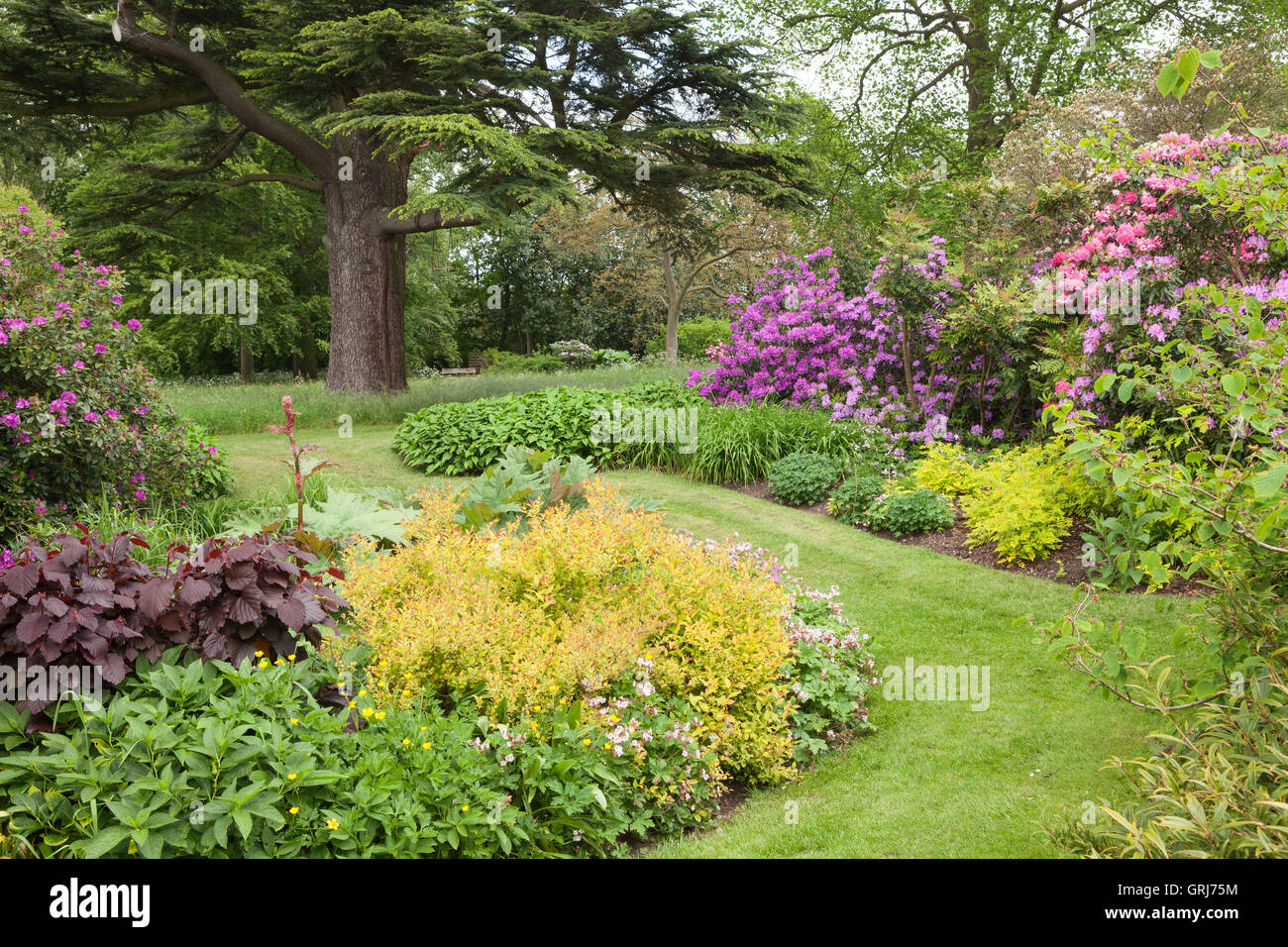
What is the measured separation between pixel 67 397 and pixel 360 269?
8362 millimetres

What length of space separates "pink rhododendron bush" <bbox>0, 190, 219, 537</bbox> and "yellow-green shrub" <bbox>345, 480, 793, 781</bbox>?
3003mm

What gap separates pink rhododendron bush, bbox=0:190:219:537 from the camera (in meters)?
6.12

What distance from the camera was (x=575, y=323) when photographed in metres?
30.3

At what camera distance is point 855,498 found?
27.3 ft

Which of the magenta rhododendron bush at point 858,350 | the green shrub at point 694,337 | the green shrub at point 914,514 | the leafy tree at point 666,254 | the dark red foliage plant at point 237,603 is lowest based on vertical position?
the green shrub at point 914,514

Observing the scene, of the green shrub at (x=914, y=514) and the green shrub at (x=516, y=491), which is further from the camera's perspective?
the green shrub at (x=914, y=514)

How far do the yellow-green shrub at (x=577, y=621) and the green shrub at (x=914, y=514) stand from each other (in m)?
3.44

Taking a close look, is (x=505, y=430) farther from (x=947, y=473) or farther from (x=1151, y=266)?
(x=1151, y=266)

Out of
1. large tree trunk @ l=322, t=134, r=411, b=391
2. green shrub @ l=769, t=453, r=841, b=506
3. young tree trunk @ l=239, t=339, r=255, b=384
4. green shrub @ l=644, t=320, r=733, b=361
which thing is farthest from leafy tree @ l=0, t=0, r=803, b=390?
green shrub @ l=644, t=320, r=733, b=361

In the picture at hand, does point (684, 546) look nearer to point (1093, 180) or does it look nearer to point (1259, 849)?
point (1259, 849)

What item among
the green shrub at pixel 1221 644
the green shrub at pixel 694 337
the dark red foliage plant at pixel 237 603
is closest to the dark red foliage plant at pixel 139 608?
the dark red foliage plant at pixel 237 603

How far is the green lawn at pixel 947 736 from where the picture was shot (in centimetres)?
348

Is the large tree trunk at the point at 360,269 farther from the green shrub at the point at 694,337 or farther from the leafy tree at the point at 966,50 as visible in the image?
the green shrub at the point at 694,337

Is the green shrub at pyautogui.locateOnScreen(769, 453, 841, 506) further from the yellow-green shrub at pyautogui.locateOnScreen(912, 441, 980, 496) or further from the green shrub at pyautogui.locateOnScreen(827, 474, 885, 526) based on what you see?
the yellow-green shrub at pyautogui.locateOnScreen(912, 441, 980, 496)
